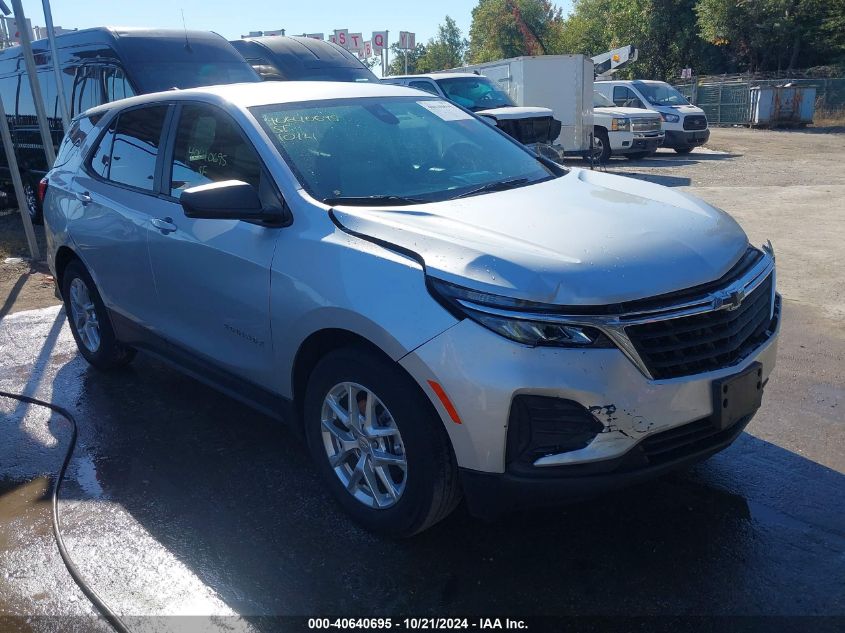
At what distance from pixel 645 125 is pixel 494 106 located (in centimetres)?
564

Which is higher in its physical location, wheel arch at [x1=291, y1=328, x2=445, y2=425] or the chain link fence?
wheel arch at [x1=291, y1=328, x2=445, y2=425]

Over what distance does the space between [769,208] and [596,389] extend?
956 centimetres

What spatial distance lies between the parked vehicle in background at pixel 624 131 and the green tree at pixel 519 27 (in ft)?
151

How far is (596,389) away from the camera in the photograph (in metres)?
2.71

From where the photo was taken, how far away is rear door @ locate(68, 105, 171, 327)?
449cm

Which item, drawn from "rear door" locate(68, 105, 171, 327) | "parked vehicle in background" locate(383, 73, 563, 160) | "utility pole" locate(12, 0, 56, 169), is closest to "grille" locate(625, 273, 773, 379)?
"rear door" locate(68, 105, 171, 327)

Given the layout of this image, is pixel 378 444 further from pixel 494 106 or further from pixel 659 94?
pixel 659 94

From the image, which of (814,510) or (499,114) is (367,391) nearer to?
(814,510)

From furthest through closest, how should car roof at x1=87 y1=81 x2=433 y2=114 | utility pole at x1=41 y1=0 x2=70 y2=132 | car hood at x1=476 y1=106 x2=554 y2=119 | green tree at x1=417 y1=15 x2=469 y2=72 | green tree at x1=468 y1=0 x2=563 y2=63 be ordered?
green tree at x1=417 y1=15 x2=469 y2=72
green tree at x1=468 y1=0 x2=563 y2=63
car hood at x1=476 y1=106 x2=554 y2=119
utility pole at x1=41 y1=0 x2=70 y2=132
car roof at x1=87 y1=81 x2=433 y2=114

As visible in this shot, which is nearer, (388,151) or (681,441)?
(681,441)

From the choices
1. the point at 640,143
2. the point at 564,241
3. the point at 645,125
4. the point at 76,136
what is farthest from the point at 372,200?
the point at 645,125

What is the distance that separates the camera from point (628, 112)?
62.1 ft

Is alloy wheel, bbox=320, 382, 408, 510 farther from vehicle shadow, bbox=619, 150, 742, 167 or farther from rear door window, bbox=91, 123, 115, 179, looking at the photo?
vehicle shadow, bbox=619, 150, 742, 167

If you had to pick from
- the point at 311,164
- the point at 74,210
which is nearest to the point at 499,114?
the point at 74,210
